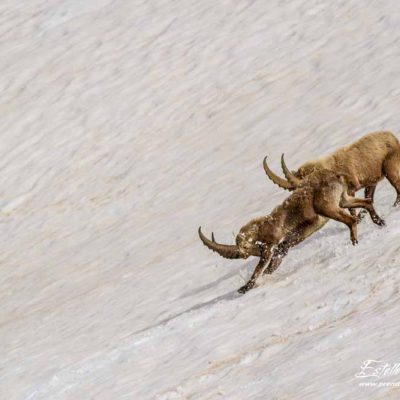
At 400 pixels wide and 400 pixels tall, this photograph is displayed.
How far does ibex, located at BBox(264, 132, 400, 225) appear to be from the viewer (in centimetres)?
1321

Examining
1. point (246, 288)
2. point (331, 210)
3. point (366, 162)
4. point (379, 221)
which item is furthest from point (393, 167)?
point (246, 288)

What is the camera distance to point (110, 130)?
87.1ft

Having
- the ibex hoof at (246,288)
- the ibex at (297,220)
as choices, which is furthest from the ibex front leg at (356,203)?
the ibex hoof at (246,288)

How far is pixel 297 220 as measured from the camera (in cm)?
1296

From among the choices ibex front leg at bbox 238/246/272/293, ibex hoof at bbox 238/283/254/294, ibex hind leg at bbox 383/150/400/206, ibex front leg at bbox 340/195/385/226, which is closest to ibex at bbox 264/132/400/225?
ibex hind leg at bbox 383/150/400/206

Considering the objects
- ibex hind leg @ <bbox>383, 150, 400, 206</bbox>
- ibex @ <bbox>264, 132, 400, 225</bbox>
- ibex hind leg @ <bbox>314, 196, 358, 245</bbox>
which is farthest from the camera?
ibex hind leg @ <bbox>383, 150, 400, 206</bbox>

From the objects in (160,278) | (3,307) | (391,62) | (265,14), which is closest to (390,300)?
(160,278)

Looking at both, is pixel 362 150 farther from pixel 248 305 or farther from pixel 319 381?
pixel 319 381

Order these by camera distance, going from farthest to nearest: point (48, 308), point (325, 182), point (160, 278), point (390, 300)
A: point (48, 308), point (160, 278), point (325, 182), point (390, 300)

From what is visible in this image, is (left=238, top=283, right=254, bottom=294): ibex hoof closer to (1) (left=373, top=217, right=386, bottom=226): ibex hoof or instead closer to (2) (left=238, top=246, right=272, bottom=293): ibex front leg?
(2) (left=238, top=246, right=272, bottom=293): ibex front leg

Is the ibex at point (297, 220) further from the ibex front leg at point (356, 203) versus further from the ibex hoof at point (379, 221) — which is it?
the ibex hoof at point (379, 221)

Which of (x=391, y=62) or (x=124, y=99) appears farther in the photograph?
(x=124, y=99)

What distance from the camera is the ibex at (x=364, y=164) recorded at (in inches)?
520

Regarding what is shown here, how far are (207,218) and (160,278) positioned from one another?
3.20 meters
